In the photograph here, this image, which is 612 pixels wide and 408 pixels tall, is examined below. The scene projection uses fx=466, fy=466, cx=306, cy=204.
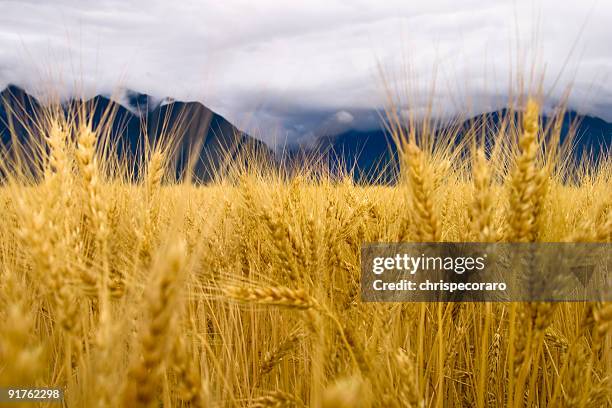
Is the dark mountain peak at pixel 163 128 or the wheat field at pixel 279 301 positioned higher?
the dark mountain peak at pixel 163 128

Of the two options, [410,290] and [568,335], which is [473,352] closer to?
[568,335]

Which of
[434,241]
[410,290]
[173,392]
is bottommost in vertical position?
[173,392]

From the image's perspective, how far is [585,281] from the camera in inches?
79.1

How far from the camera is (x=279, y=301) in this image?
43.6 inches

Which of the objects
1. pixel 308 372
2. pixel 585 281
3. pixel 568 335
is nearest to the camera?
pixel 308 372

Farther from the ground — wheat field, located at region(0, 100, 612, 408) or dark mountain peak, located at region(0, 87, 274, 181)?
dark mountain peak, located at region(0, 87, 274, 181)

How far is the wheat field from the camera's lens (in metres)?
0.92

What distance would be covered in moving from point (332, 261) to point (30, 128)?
1.60 metres

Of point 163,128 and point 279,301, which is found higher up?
point 163,128

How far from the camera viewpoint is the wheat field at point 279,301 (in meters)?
0.92

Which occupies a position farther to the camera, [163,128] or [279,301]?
[163,128]

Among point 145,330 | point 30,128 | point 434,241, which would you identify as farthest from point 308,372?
point 30,128

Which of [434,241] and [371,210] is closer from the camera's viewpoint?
[434,241]

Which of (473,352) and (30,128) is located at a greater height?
(30,128)
